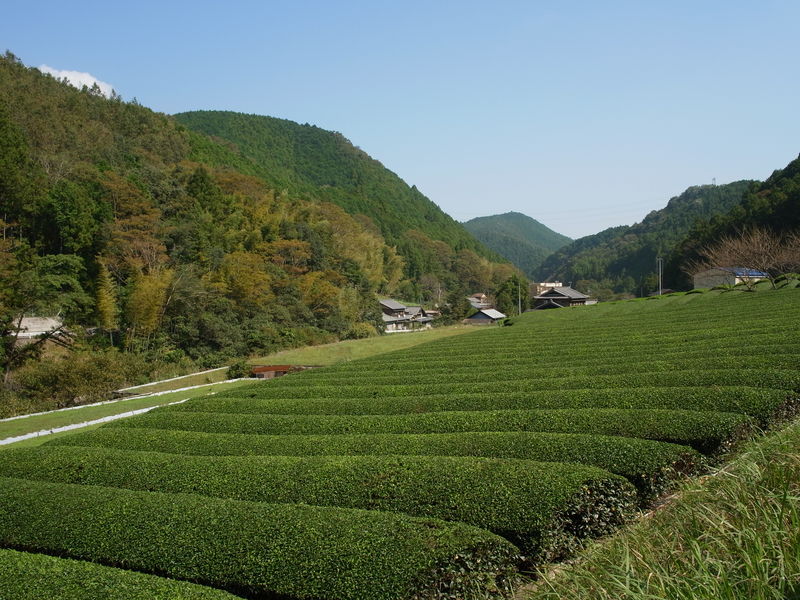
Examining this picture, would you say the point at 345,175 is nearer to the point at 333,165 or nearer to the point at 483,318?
the point at 333,165

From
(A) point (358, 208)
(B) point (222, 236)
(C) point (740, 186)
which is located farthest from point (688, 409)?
(C) point (740, 186)

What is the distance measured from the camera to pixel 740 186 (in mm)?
113750

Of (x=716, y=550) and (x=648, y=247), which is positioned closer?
(x=716, y=550)

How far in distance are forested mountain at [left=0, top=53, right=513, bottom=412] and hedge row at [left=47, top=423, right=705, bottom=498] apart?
1471cm

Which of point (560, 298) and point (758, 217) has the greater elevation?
point (758, 217)

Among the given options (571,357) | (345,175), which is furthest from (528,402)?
(345,175)

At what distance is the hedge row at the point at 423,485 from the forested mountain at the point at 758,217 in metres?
55.5

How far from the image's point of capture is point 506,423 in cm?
1034

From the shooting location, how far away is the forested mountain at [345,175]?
10331 centimetres

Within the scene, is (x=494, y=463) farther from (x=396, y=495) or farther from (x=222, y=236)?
(x=222, y=236)

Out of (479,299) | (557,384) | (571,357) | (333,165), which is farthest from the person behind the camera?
(333,165)

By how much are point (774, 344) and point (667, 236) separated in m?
105

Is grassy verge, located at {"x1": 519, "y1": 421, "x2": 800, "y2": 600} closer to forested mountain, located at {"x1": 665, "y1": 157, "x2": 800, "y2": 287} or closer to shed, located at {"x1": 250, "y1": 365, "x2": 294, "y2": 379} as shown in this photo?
shed, located at {"x1": 250, "y1": 365, "x2": 294, "y2": 379}

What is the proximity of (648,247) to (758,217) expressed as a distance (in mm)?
56982
